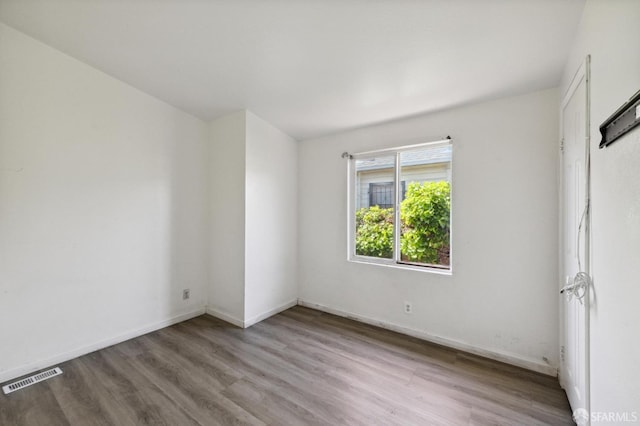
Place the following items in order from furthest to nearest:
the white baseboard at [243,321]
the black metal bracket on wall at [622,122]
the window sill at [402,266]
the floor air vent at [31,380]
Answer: the white baseboard at [243,321] < the window sill at [402,266] < the floor air vent at [31,380] < the black metal bracket on wall at [622,122]

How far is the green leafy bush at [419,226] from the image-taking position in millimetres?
2680

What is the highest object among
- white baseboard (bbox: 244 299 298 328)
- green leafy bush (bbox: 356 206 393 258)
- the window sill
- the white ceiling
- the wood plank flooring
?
the white ceiling

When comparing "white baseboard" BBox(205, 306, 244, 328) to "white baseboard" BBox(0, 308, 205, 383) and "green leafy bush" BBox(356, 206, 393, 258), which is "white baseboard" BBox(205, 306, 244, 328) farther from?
"green leafy bush" BBox(356, 206, 393, 258)

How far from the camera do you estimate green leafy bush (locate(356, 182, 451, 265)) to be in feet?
8.79

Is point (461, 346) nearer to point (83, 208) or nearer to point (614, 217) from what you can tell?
point (614, 217)

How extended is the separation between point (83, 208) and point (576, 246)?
387 centimetres

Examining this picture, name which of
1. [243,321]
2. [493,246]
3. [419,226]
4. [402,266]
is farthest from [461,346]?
[243,321]

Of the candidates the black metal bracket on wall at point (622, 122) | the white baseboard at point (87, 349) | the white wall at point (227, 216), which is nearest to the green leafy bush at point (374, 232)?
the white wall at point (227, 216)

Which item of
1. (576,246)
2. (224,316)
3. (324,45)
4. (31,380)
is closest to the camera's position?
(576,246)

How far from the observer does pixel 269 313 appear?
10.7ft

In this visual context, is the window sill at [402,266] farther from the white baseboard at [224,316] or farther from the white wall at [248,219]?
the white baseboard at [224,316]

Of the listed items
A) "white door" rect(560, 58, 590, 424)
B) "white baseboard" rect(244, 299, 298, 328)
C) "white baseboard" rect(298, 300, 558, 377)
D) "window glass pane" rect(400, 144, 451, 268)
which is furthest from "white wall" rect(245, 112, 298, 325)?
"white door" rect(560, 58, 590, 424)

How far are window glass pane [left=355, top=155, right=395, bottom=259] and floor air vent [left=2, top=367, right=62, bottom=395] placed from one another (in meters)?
3.04

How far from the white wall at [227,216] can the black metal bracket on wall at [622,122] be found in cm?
283
